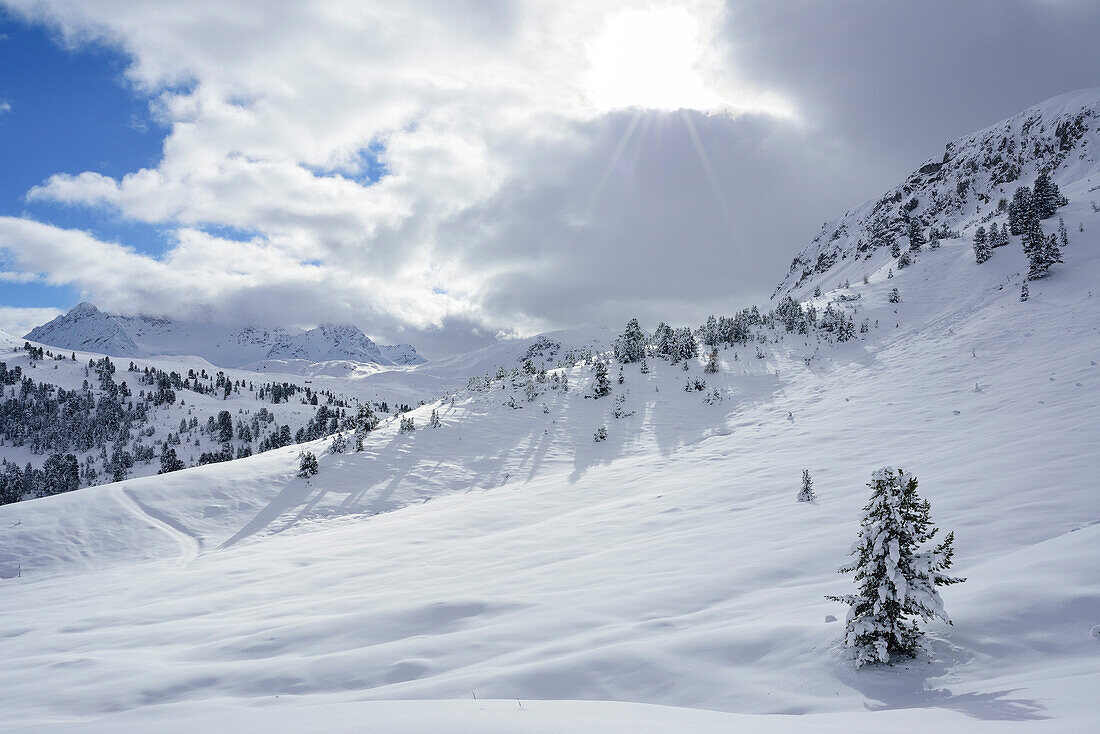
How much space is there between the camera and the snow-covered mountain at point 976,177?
5175 cm

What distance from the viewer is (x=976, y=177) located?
61.8 meters

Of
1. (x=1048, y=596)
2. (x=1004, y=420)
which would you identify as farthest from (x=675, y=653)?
(x=1004, y=420)

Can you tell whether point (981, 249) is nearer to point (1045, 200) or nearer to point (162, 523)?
point (1045, 200)

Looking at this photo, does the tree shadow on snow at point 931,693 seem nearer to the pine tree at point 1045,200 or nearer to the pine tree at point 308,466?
the pine tree at point 308,466

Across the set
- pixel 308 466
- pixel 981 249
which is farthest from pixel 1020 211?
pixel 308 466

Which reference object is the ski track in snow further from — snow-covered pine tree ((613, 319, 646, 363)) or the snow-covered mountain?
the snow-covered mountain

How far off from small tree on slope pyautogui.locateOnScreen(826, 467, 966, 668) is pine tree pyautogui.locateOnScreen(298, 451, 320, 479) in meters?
20.4

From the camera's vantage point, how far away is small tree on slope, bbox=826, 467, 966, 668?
192 inches

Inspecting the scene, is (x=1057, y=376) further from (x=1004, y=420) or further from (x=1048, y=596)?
(x=1048, y=596)

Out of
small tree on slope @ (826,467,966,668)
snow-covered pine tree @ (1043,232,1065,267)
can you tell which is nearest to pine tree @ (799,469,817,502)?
small tree on slope @ (826,467,966,668)

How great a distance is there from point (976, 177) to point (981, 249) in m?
45.7

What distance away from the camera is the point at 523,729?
3.55 meters

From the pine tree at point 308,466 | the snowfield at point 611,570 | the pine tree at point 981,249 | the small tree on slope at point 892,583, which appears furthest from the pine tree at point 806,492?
the pine tree at point 981,249

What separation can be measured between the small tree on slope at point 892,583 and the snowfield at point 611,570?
27 cm
